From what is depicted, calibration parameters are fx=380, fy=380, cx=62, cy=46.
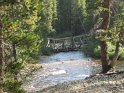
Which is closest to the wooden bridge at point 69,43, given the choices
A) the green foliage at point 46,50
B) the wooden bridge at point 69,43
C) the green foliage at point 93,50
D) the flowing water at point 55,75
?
the wooden bridge at point 69,43

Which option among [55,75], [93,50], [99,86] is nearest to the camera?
[99,86]

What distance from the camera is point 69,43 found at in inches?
2746

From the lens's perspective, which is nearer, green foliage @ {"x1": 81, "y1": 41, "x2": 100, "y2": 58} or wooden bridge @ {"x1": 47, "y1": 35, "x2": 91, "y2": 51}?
green foliage @ {"x1": 81, "y1": 41, "x2": 100, "y2": 58}

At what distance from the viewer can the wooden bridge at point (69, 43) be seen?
66250 millimetres

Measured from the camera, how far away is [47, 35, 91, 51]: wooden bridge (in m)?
66.2

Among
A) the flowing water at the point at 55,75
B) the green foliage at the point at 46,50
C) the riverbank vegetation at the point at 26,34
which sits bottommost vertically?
the green foliage at the point at 46,50

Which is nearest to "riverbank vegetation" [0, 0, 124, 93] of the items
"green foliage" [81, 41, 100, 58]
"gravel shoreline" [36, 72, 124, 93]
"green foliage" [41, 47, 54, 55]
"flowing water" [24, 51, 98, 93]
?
"gravel shoreline" [36, 72, 124, 93]

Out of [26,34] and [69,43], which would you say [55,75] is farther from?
[69,43]

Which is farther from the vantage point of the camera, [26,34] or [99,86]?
[26,34]

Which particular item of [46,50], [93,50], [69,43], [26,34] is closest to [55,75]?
[26,34]

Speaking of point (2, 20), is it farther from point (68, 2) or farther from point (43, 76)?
point (68, 2)

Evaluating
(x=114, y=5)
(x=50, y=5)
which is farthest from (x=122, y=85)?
(x=50, y=5)

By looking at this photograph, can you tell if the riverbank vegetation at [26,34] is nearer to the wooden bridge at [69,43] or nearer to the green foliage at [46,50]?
the green foliage at [46,50]

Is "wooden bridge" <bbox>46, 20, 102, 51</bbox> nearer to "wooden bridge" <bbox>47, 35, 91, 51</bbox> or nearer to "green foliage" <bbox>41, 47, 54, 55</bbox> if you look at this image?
"wooden bridge" <bbox>47, 35, 91, 51</bbox>
